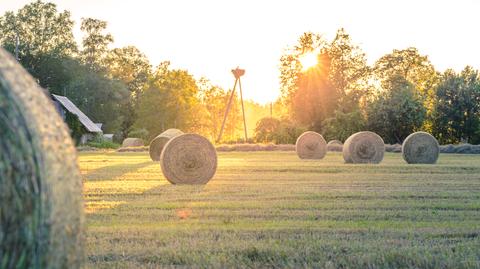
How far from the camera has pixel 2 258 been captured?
428 centimetres

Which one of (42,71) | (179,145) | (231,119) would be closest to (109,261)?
(179,145)

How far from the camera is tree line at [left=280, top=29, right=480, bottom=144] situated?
52156 mm

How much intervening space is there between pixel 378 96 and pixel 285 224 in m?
49.7

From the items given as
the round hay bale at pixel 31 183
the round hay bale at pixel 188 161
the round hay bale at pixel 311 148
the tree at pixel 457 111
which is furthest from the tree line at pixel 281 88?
the round hay bale at pixel 31 183

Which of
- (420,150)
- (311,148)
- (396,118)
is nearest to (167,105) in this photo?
(396,118)

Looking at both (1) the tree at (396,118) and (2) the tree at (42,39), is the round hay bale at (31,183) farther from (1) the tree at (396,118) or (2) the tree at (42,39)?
(2) the tree at (42,39)

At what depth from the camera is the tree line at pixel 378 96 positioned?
5216 cm

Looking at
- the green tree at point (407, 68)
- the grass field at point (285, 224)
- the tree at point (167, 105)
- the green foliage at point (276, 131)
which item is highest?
the green tree at point (407, 68)

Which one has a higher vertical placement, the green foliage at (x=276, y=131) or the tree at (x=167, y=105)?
the tree at (x=167, y=105)

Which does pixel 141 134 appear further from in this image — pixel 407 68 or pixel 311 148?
pixel 311 148

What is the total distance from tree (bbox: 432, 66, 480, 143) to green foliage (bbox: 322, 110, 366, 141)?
589 centimetres

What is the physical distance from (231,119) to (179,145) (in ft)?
378

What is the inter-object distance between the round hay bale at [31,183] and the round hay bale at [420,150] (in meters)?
25.9

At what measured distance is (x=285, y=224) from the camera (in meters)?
9.80
